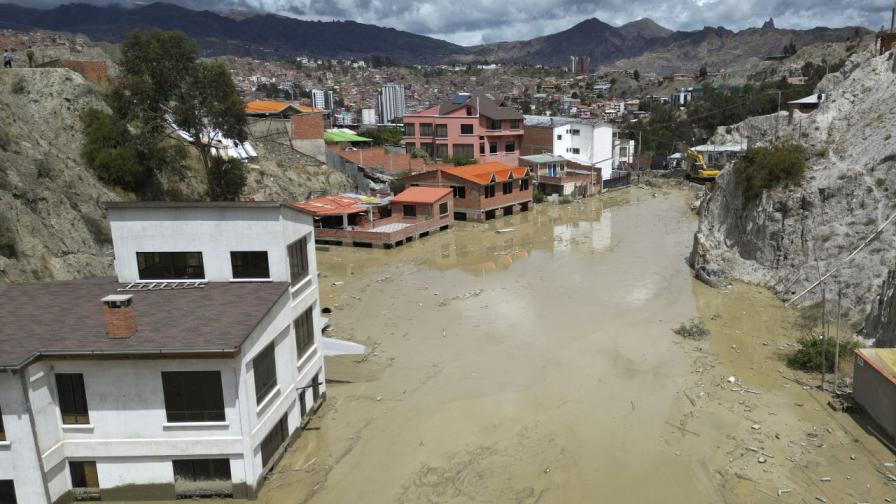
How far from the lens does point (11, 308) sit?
13773mm

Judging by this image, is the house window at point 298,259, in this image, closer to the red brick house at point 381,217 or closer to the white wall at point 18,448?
the white wall at point 18,448

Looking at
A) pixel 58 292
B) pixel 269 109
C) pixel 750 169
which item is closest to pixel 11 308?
pixel 58 292

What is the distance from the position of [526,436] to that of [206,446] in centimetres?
799

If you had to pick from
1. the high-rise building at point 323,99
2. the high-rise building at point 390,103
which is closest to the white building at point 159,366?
the high-rise building at point 390,103

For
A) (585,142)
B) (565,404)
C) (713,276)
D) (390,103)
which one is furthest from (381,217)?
(390,103)

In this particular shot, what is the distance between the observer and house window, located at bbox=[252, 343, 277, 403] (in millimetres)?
13148

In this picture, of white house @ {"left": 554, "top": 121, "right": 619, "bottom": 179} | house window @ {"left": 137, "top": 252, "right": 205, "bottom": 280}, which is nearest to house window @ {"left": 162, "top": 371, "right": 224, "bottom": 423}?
house window @ {"left": 137, "top": 252, "right": 205, "bottom": 280}

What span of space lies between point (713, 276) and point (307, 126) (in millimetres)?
37945

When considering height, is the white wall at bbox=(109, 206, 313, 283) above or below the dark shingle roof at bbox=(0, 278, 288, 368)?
above

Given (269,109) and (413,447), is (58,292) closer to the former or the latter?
(413,447)

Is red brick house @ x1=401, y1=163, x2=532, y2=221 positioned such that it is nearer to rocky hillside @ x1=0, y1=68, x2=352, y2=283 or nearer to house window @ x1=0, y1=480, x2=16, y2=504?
rocky hillside @ x1=0, y1=68, x2=352, y2=283

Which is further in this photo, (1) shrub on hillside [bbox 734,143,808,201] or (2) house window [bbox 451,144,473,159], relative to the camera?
(2) house window [bbox 451,144,473,159]

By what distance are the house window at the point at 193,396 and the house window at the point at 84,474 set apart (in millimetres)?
2100

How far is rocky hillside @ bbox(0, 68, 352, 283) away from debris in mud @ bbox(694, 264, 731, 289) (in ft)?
90.9
